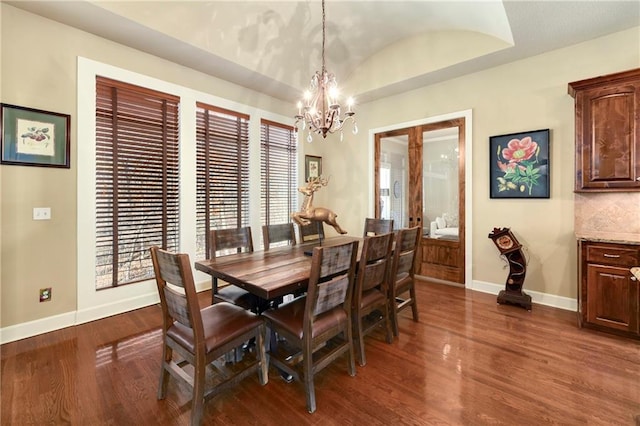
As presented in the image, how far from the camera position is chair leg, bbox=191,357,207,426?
60.4 inches

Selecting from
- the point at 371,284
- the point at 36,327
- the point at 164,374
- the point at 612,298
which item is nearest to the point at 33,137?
the point at 36,327

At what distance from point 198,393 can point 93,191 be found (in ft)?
8.40

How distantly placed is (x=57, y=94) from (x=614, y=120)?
17.7 ft

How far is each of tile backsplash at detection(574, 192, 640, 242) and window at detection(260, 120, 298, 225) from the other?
391 cm

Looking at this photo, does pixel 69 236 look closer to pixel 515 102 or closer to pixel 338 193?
pixel 338 193

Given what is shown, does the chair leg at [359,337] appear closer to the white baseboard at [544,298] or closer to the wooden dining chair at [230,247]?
the wooden dining chair at [230,247]

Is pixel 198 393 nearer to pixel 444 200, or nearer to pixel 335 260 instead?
pixel 335 260

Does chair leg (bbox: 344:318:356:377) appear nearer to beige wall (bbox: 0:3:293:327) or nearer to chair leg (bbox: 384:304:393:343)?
chair leg (bbox: 384:304:393:343)

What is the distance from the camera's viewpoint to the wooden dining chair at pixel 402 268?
2605mm

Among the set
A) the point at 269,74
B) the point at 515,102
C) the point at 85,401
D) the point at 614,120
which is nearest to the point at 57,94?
the point at 269,74

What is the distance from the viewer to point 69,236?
9.52 feet

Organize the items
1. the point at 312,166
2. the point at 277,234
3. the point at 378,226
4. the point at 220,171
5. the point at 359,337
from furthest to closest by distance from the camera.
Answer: the point at 312,166 < the point at 220,171 < the point at 378,226 < the point at 277,234 < the point at 359,337

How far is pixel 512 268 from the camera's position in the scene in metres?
3.43

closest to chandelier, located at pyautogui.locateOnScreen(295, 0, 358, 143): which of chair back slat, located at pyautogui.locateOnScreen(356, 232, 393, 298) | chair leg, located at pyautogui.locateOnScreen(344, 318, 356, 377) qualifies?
chair back slat, located at pyautogui.locateOnScreen(356, 232, 393, 298)
